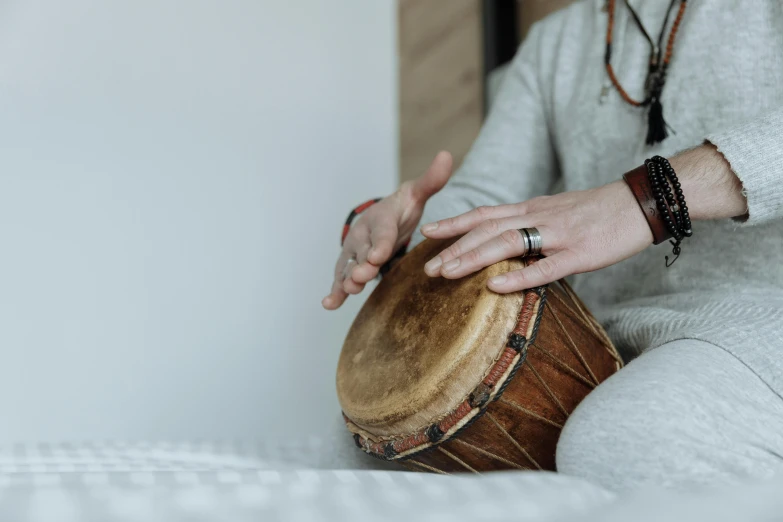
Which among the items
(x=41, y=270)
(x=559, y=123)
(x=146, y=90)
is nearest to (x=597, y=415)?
(x=559, y=123)

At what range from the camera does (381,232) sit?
3.36 ft

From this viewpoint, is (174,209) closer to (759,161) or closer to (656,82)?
(656,82)

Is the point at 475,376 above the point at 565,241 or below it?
below

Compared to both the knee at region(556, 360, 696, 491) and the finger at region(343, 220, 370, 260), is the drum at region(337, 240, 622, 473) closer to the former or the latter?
the knee at region(556, 360, 696, 491)

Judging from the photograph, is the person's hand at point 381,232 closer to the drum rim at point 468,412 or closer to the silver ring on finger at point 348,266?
the silver ring on finger at point 348,266

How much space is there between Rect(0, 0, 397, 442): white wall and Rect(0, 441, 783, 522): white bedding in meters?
1.38

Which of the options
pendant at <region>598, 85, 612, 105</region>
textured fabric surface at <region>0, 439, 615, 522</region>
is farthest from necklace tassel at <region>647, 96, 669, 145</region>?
textured fabric surface at <region>0, 439, 615, 522</region>

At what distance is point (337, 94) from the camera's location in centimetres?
240

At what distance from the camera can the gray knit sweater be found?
747mm

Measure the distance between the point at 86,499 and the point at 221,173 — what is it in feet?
5.58

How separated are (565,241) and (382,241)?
11.9 inches

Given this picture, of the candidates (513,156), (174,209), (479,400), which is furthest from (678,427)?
(174,209)

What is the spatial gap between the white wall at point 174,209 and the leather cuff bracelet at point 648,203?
1511mm

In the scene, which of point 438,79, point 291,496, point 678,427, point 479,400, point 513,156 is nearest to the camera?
point 291,496
